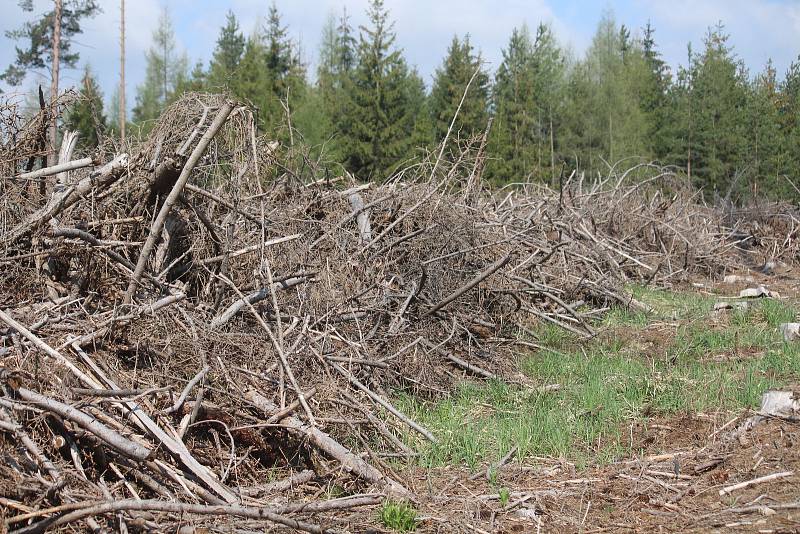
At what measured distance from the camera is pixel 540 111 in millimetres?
32844

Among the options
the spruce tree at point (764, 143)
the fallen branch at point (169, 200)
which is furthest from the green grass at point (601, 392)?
the spruce tree at point (764, 143)

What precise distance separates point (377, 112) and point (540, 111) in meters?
8.26

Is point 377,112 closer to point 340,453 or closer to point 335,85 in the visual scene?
point 335,85

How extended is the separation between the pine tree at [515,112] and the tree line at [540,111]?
2.4 inches

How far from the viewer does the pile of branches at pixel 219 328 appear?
146 inches

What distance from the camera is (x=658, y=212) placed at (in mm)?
13562

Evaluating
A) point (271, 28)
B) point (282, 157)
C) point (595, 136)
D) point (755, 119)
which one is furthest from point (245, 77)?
point (282, 157)

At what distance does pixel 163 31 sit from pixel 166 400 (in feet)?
160

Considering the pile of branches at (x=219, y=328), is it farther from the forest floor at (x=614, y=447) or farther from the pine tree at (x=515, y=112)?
the pine tree at (x=515, y=112)

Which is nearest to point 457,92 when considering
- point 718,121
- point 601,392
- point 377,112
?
point 377,112

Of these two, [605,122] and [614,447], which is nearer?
[614,447]

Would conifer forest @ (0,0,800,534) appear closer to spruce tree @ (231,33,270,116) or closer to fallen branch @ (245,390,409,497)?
fallen branch @ (245,390,409,497)

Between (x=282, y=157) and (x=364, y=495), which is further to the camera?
(x=282, y=157)

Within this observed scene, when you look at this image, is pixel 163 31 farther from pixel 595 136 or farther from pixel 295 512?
pixel 295 512
